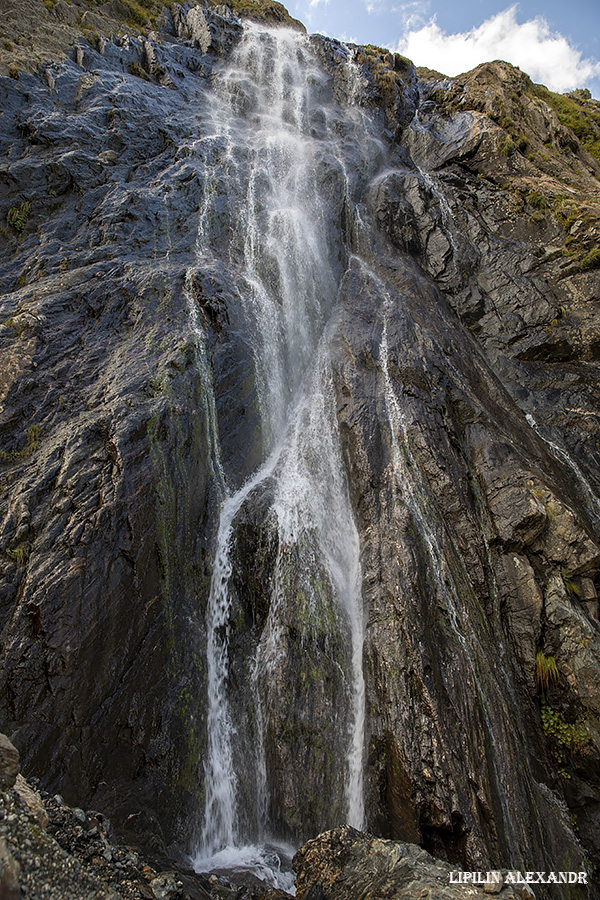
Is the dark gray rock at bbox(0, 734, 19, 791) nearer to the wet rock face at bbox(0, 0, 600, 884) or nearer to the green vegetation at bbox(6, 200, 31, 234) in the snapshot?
the wet rock face at bbox(0, 0, 600, 884)

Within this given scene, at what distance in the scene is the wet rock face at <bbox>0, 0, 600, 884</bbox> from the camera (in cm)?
670

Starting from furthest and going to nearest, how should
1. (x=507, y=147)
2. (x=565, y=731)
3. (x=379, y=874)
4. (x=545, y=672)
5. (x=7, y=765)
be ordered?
1. (x=507, y=147)
2. (x=545, y=672)
3. (x=565, y=731)
4. (x=379, y=874)
5. (x=7, y=765)

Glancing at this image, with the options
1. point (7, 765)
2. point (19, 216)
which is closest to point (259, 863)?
point (7, 765)

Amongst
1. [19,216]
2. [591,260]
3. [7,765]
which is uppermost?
[591,260]

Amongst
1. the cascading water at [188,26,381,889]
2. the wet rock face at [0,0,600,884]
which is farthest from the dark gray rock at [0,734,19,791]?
the cascading water at [188,26,381,889]

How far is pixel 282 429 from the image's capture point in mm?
12188

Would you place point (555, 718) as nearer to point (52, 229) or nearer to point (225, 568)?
point (225, 568)

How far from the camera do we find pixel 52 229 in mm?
11656

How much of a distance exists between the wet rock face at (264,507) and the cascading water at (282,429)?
153 mm

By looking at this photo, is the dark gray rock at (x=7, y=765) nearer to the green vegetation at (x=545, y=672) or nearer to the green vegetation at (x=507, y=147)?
the green vegetation at (x=545, y=672)

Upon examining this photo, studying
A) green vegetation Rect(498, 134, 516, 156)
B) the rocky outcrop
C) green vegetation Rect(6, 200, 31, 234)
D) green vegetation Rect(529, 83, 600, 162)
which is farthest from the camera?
green vegetation Rect(529, 83, 600, 162)

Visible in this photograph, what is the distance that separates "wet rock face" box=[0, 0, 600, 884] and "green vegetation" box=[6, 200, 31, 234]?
0.06m

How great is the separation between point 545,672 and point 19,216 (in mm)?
16891

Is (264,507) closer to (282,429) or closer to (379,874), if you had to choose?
(282,429)
